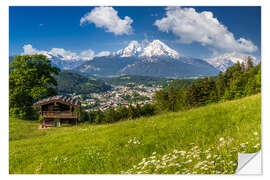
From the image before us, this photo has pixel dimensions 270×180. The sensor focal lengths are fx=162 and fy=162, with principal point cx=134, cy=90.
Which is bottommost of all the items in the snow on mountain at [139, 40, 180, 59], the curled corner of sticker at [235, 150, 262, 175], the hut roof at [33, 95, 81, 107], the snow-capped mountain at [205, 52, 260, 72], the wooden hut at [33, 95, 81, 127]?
the curled corner of sticker at [235, 150, 262, 175]

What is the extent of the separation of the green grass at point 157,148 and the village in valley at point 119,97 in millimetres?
2210

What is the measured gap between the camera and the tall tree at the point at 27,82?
5.50m

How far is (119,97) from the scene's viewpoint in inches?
310

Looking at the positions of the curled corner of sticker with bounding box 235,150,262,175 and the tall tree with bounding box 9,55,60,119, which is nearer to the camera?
Result: the curled corner of sticker with bounding box 235,150,262,175

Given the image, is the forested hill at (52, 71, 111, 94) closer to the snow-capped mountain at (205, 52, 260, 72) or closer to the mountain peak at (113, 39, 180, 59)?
the mountain peak at (113, 39, 180, 59)

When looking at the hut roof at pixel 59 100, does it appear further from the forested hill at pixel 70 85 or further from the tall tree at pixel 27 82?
the forested hill at pixel 70 85

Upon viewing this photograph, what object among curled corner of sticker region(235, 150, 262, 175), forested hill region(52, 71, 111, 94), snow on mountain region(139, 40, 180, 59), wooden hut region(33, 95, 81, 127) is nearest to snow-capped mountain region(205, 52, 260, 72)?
snow on mountain region(139, 40, 180, 59)

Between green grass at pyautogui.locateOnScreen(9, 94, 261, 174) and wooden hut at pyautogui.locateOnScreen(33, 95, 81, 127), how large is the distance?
671mm

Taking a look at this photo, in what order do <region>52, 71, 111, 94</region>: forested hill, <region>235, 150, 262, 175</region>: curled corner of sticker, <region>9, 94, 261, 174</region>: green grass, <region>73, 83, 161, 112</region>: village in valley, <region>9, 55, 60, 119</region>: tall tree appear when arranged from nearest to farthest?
1. <region>9, 94, 261, 174</region>: green grass
2. <region>235, 150, 262, 175</region>: curled corner of sticker
3. <region>9, 55, 60, 119</region>: tall tree
4. <region>52, 71, 111, 94</region>: forested hill
5. <region>73, 83, 161, 112</region>: village in valley

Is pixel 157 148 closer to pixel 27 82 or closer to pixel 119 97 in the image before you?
pixel 119 97

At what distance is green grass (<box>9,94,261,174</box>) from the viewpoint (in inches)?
113

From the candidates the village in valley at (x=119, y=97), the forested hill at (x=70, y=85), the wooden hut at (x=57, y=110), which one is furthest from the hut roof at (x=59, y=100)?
the village in valley at (x=119, y=97)

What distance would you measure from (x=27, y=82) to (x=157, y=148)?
5.47 m
